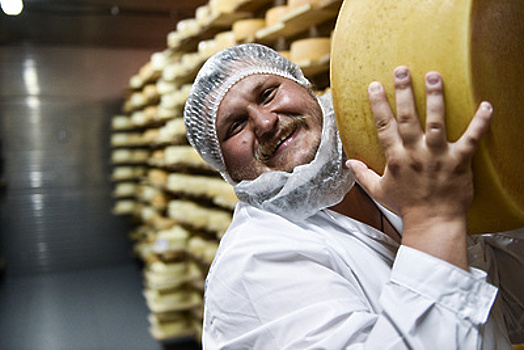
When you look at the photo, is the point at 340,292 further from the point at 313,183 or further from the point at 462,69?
the point at 462,69

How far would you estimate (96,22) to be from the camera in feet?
23.2

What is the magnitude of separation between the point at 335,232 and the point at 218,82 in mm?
534

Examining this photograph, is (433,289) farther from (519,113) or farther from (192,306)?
(192,306)

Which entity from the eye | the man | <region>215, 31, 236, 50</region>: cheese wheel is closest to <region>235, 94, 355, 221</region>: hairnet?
the man

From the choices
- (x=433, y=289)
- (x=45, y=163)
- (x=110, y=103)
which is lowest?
(x=45, y=163)

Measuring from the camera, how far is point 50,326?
536cm

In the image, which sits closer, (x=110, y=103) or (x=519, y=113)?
(x=519, y=113)

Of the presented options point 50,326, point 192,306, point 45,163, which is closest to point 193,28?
point 192,306

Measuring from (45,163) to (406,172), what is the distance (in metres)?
7.88

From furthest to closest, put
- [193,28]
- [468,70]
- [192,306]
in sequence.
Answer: [192,306], [193,28], [468,70]

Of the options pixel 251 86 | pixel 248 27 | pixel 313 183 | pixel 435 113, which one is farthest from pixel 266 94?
pixel 248 27

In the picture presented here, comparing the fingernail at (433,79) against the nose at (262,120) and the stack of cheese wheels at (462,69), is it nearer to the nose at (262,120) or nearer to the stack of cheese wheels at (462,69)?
the stack of cheese wheels at (462,69)

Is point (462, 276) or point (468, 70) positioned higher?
point (468, 70)

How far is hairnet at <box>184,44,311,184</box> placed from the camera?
1.32m
